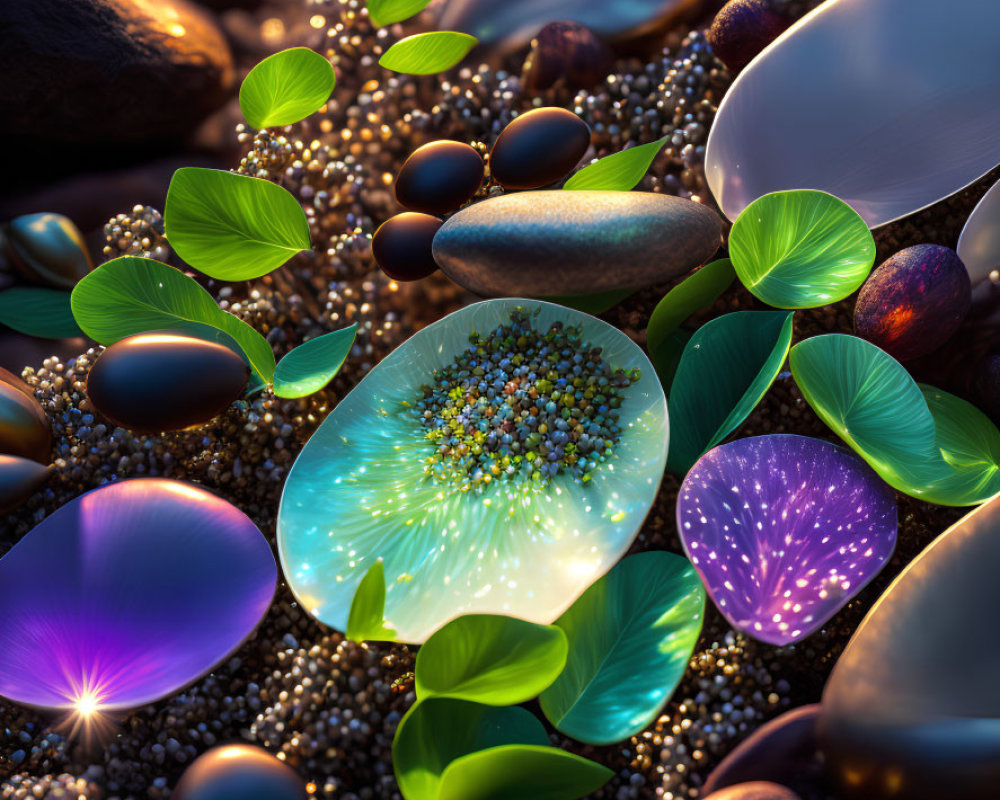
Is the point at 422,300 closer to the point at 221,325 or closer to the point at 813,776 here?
the point at 221,325

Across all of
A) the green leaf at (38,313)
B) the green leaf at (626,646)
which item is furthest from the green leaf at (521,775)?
the green leaf at (38,313)

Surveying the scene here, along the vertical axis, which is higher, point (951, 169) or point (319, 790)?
point (951, 169)

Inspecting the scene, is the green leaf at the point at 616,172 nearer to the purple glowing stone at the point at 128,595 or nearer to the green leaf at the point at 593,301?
the green leaf at the point at 593,301

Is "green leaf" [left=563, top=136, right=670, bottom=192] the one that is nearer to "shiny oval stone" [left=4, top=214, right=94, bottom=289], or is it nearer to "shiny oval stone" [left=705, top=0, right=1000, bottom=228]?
"shiny oval stone" [left=705, top=0, right=1000, bottom=228]

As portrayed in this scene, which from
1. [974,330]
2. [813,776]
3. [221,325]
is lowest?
[813,776]

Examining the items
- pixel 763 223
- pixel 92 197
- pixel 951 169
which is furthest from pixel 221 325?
pixel 951 169

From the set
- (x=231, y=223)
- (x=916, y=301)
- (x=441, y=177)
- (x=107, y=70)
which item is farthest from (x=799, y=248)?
(x=107, y=70)

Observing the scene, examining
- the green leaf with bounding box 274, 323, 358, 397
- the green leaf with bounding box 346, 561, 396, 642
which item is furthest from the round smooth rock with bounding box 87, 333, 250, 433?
the green leaf with bounding box 346, 561, 396, 642
